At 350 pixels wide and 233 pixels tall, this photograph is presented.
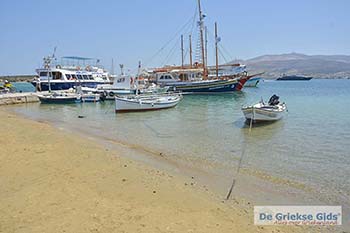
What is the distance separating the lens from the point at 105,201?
242 inches

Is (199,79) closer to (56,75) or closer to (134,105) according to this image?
(56,75)

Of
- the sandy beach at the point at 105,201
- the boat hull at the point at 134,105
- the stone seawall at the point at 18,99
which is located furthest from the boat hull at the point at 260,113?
the stone seawall at the point at 18,99

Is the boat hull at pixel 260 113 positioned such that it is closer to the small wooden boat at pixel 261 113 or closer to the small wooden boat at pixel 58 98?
the small wooden boat at pixel 261 113

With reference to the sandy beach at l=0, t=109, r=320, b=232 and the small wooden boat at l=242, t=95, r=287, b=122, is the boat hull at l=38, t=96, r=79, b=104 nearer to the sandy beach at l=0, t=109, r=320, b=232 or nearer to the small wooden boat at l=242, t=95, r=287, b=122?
the small wooden boat at l=242, t=95, r=287, b=122

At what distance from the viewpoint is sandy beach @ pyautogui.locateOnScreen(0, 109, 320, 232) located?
5145mm

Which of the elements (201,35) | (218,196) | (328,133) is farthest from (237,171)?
(201,35)

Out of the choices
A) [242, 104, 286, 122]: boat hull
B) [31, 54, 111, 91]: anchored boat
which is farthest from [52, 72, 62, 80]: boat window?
[242, 104, 286, 122]: boat hull

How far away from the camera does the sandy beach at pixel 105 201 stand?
514 cm

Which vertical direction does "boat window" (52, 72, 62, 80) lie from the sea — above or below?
above

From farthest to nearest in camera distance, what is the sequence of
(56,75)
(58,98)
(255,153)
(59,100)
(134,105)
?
(56,75)
(59,100)
(58,98)
(134,105)
(255,153)

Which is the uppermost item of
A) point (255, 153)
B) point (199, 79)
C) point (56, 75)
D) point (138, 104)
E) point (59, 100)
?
point (56, 75)

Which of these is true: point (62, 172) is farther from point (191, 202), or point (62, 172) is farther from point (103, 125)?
point (103, 125)

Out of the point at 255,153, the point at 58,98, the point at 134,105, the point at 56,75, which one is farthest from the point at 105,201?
the point at 56,75

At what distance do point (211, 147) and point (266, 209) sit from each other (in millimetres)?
6599
